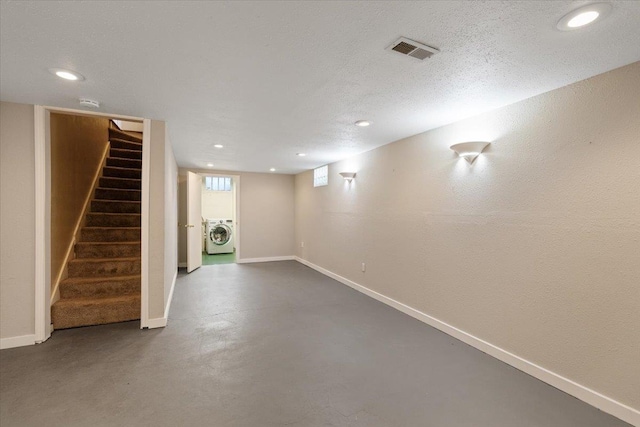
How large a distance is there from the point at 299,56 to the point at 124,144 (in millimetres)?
5042

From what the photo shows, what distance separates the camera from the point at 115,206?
428cm

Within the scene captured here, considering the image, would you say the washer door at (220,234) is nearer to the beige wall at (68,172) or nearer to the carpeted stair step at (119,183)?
the carpeted stair step at (119,183)

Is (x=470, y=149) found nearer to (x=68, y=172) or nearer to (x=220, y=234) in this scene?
(x=68, y=172)

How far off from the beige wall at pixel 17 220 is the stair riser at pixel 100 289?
0.55 metres

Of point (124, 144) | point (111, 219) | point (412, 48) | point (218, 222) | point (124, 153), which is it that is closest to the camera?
point (412, 48)

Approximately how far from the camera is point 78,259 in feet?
11.6

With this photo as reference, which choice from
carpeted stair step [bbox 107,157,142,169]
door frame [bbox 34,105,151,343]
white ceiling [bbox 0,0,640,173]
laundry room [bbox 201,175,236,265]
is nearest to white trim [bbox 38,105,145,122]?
door frame [bbox 34,105,151,343]

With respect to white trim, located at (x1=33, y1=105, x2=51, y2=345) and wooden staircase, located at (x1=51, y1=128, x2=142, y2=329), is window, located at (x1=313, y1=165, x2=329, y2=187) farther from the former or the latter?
white trim, located at (x1=33, y1=105, x2=51, y2=345)

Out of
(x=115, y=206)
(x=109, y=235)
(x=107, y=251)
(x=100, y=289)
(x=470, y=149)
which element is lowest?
(x=100, y=289)

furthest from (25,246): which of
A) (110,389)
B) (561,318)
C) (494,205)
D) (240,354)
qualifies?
Answer: (561,318)

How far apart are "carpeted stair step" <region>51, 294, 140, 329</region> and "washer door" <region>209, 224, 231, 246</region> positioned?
4.51m

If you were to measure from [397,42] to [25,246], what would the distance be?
356 centimetres

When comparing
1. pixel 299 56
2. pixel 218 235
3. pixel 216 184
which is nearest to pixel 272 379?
pixel 299 56

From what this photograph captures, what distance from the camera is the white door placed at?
5.35 metres
